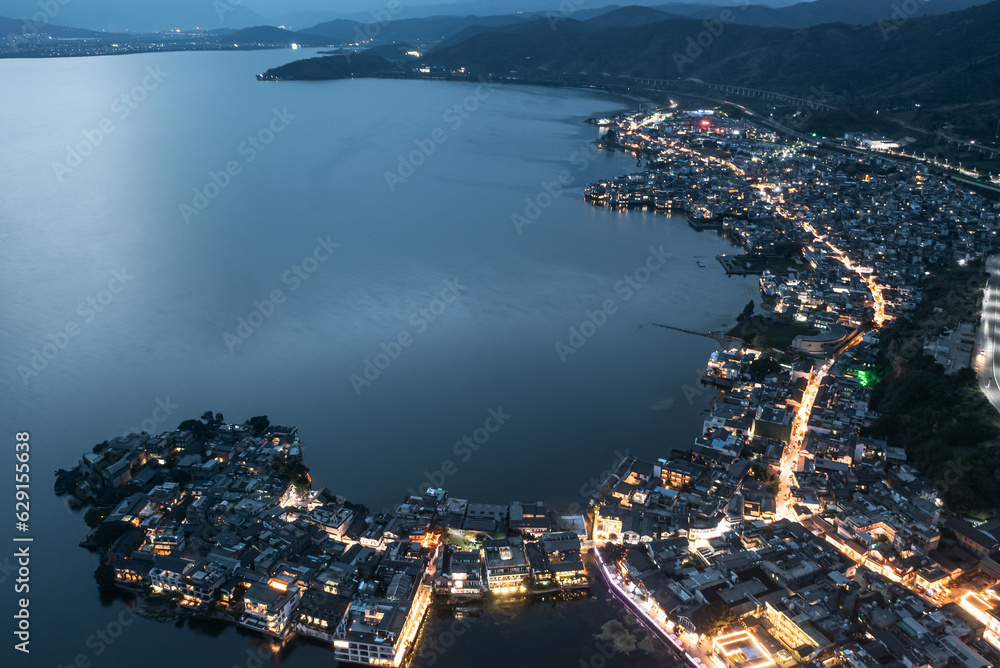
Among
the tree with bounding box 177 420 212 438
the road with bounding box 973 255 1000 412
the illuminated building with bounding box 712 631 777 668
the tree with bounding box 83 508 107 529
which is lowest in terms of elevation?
the illuminated building with bounding box 712 631 777 668

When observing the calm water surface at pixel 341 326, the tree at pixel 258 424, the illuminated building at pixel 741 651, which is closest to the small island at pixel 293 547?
the calm water surface at pixel 341 326

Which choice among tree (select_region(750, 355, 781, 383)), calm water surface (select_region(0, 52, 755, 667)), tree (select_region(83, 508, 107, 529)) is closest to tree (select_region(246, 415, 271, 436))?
calm water surface (select_region(0, 52, 755, 667))

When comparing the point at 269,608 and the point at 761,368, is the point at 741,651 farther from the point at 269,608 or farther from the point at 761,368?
the point at 761,368

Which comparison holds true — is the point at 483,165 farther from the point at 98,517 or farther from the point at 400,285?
the point at 98,517

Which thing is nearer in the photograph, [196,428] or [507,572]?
[507,572]

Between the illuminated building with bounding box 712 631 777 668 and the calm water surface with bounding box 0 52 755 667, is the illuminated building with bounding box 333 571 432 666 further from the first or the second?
the illuminated building with bounding box 712 631 777 668

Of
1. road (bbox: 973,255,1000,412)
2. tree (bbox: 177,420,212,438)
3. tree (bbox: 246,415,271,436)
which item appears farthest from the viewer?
road (bbox: 973,255,1000,412)

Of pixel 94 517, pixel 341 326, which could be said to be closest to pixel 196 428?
pixel 94 517
